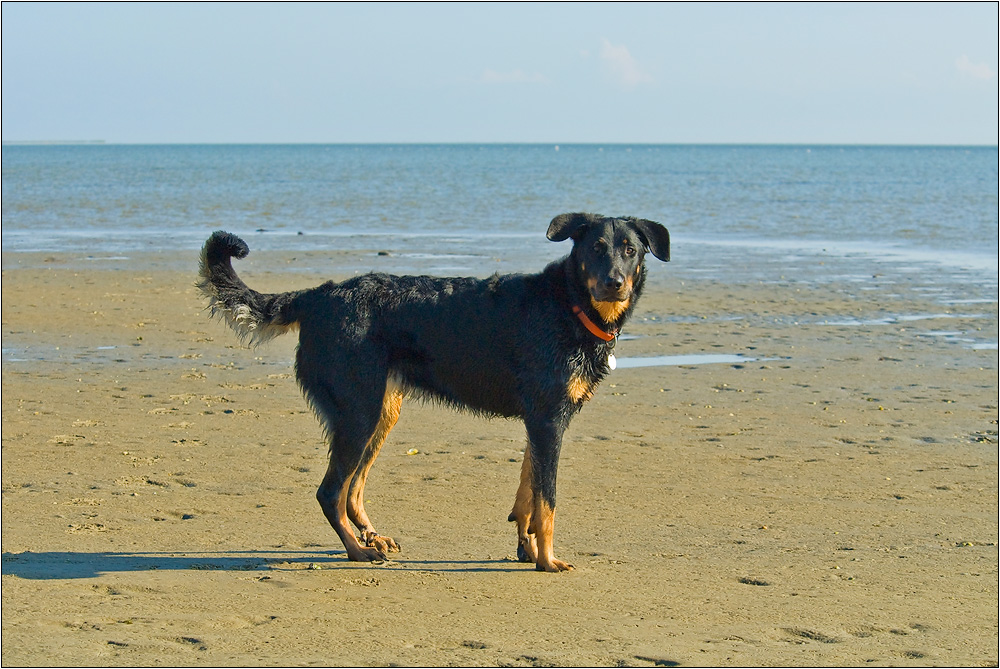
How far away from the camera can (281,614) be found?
4.87 m

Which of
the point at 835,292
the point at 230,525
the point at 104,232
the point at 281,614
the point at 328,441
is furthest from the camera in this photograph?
the point at 104,232

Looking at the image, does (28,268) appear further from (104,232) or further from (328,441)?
(328,441)

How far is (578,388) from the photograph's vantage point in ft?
19.2

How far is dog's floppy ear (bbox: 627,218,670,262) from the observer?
5961 millimetres

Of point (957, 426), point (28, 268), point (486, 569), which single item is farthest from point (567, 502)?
point (28, 268)

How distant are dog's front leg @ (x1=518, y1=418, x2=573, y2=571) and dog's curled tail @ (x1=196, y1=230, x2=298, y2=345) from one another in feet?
4.60

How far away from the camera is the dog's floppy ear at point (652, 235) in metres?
5.96

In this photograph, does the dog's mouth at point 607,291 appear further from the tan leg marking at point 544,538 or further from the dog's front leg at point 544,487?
the tan leg marking at point 544,538

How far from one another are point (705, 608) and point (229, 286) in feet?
Answer: 9.47

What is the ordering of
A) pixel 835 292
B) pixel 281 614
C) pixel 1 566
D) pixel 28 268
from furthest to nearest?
pixel 28 268 → pixel 835 292 → pixel 1 566 → pixel 281 614

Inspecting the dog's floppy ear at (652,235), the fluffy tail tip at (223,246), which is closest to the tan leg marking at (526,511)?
the dog's floppy ear at (652,235)

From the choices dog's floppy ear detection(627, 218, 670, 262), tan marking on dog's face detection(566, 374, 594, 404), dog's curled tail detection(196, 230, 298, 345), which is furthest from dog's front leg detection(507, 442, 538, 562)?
dog's curled tail detection(196, 230, 298, 345)

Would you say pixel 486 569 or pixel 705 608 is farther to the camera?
pixel 486 569

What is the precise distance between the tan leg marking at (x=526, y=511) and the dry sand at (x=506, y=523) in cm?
13
